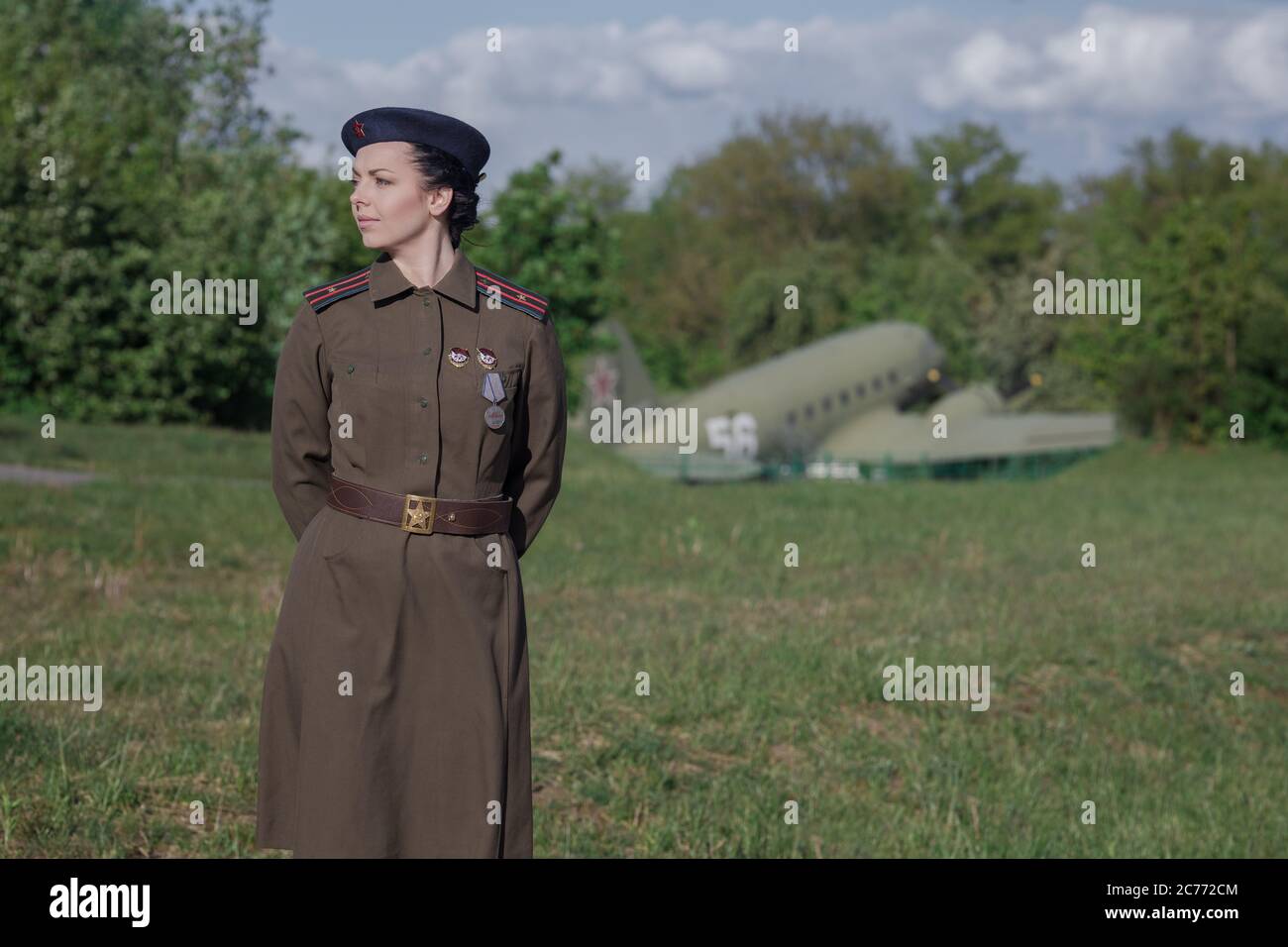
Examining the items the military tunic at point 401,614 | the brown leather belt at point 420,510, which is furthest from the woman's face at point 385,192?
the brown leather belt at point 420,510

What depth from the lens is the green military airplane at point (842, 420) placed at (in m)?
45.0

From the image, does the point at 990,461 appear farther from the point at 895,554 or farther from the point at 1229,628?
the point at 1229,628

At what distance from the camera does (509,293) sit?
15.0 ft

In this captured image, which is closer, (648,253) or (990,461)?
(990,461)

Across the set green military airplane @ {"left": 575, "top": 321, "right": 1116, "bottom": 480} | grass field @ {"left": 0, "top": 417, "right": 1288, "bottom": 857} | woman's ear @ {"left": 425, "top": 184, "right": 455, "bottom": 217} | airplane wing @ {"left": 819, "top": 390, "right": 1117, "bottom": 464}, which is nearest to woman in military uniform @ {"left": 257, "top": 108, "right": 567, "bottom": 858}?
woman's ear @ {"left": 425, "top": 184, "right": 455, "bottom": 217}

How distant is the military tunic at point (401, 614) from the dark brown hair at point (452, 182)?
13 cm

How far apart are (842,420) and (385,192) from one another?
4374 cm

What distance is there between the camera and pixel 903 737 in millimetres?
9562

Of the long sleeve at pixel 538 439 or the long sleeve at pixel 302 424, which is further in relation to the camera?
the long sleeve at pixel 538 439

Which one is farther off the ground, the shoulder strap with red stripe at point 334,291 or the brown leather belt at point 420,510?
the shoulder strap with red stripe at point 334,291

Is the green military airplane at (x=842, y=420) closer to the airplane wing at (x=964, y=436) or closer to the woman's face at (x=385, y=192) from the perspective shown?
the airplane wing at (x=964, y=436)

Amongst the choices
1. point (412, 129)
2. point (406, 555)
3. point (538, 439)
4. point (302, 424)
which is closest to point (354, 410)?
point (302, 424)

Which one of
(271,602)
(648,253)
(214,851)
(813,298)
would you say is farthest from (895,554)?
(648,253)
